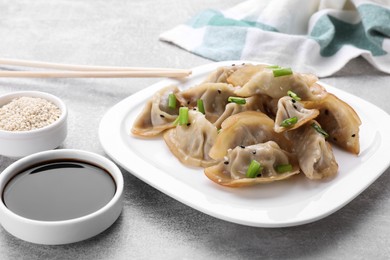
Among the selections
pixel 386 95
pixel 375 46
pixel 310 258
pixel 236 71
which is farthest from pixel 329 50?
pixel 310 258

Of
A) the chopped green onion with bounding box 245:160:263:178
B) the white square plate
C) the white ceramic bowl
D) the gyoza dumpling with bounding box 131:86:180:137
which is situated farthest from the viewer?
A: the gyoza dumpling with bounding box 131:86:180:137

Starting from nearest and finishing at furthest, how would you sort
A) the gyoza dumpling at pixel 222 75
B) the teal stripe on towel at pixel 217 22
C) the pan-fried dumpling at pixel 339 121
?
1. the pan-fried dumpling at pixel 339 121
2. the gyoza dumpling at pixel 222 75
3. the teal stripe on towel at pixel 217 22

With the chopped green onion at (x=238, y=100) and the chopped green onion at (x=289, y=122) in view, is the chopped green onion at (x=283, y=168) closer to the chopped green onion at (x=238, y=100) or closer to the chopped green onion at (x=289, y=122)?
the chopped green onion at (x=289, y=122)

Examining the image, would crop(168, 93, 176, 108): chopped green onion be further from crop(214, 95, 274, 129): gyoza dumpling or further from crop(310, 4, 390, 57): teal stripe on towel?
crop(310, 4, 390, 57): teal stripe on towel

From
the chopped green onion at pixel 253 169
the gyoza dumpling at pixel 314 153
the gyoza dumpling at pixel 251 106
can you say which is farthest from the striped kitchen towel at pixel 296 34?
the chopped green onion at pixel 253 169

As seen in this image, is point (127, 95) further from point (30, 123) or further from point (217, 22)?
point (217, 22)

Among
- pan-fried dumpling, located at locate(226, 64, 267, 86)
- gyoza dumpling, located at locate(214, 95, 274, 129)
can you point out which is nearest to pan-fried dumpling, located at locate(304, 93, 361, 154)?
gyoza dumpling, located at locate(214, 95, 274, 129)
